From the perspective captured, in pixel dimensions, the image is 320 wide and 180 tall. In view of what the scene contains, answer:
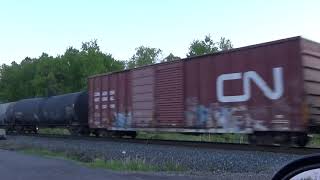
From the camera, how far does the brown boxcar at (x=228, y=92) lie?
52.4ft

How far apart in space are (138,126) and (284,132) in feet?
29.4

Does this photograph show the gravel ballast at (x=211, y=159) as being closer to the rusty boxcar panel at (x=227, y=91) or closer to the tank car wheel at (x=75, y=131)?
the rusty boxcar panel at (x=227, y=91)

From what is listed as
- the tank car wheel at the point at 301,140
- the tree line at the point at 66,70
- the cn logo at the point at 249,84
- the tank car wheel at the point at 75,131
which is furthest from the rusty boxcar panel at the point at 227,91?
the tree line at the point at 66,70

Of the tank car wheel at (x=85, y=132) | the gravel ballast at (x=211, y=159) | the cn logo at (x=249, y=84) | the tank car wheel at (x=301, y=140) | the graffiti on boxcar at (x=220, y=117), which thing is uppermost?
the cn logo at (x=249, y=84)

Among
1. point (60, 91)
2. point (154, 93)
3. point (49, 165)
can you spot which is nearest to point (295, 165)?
point (49, 165)

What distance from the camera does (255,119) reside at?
1725 cm

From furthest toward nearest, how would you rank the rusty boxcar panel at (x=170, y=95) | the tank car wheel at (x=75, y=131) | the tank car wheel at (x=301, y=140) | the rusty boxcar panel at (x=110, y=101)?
the tank car wheel at (x=75, y=131), the rusty boxcar panel at (x=110, y=101), the rusty boxcar panel at (x=170, y=95), the tank car wheel at (x=301, y=140)

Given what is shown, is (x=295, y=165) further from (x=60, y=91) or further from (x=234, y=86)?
(x=60, y=91)

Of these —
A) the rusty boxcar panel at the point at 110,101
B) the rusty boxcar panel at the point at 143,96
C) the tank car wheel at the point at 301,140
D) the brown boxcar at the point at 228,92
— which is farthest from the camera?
the rusty boxcar panel at the point at 110,101

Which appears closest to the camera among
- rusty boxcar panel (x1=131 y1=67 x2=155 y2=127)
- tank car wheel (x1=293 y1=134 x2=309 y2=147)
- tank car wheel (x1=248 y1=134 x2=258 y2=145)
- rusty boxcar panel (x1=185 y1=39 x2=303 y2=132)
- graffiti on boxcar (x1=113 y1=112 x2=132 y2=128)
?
rusty boxcar panel (x1=185 y1=39 x2=303 y2=132)

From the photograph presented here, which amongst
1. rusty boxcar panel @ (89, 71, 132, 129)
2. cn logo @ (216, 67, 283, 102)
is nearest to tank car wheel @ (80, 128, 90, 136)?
rusty boxcar panel @ (89, 71, 132, 129)

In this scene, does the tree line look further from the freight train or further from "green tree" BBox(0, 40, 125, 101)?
the freight train

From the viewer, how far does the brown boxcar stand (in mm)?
15961

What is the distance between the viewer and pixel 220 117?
62.2 feet
